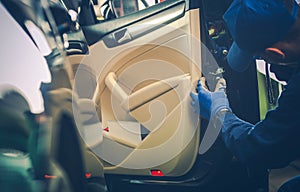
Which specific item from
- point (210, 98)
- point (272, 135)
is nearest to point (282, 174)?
point (272, 135)

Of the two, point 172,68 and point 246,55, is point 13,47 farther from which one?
point 246,55

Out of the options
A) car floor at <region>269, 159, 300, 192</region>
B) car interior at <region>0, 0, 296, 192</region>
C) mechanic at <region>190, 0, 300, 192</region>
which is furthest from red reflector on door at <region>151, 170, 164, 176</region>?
car floor at <region>269, 159, 300, 192</region>

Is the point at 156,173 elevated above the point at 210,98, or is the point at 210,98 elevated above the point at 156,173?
the point at 210,98

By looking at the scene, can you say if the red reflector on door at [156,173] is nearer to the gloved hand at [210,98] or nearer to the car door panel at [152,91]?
the car door panel at [152,91]

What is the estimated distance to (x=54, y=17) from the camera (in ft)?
4.33

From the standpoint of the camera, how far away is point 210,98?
146 cm

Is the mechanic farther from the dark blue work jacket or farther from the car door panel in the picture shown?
the car door panel

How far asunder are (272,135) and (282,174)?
0.16 metres

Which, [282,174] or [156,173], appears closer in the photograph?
[282,174]

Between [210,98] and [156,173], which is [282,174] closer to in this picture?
[210,98]

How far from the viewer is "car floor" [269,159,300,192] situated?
1404 millimetres

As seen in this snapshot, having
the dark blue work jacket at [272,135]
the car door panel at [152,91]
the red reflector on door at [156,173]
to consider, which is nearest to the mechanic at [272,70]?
the dark blue work jacket at [272,135]

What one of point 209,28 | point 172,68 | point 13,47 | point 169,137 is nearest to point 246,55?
point 209,28

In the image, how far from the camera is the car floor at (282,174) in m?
1.40
